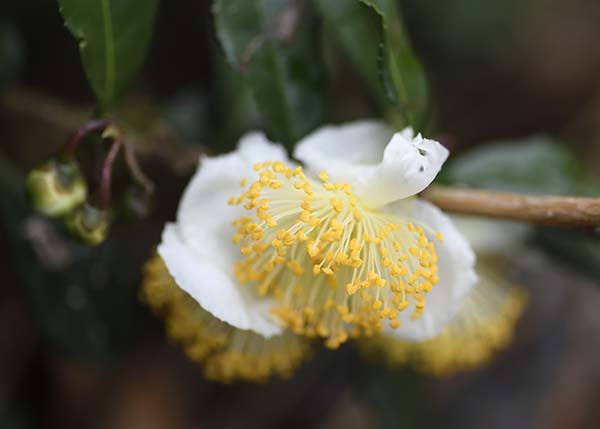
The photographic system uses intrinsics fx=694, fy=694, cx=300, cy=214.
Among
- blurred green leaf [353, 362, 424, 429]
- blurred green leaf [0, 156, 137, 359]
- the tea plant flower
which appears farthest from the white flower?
blurred green leaf [353, 362, 424, 429]

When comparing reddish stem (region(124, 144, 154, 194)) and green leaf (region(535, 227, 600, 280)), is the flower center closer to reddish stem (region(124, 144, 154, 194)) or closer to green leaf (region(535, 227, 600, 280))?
reddish stem (region(124, 144, 154, 194))

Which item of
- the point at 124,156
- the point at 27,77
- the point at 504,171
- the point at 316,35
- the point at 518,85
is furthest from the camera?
the point at 518,85

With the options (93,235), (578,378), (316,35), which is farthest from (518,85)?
(93,235)

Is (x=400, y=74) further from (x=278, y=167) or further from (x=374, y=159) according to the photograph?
(x=278, y=167)

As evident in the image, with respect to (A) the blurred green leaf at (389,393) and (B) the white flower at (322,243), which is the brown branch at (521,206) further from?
(A) the blurred green leaf at (389,393)

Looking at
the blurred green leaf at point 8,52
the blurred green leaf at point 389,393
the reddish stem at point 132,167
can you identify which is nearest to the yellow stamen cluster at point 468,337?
the blurred green leaf at point 389,393

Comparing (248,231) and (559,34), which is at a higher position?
→ (248,231)

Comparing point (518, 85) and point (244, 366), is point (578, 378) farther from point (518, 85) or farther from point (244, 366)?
point (244, 366)
